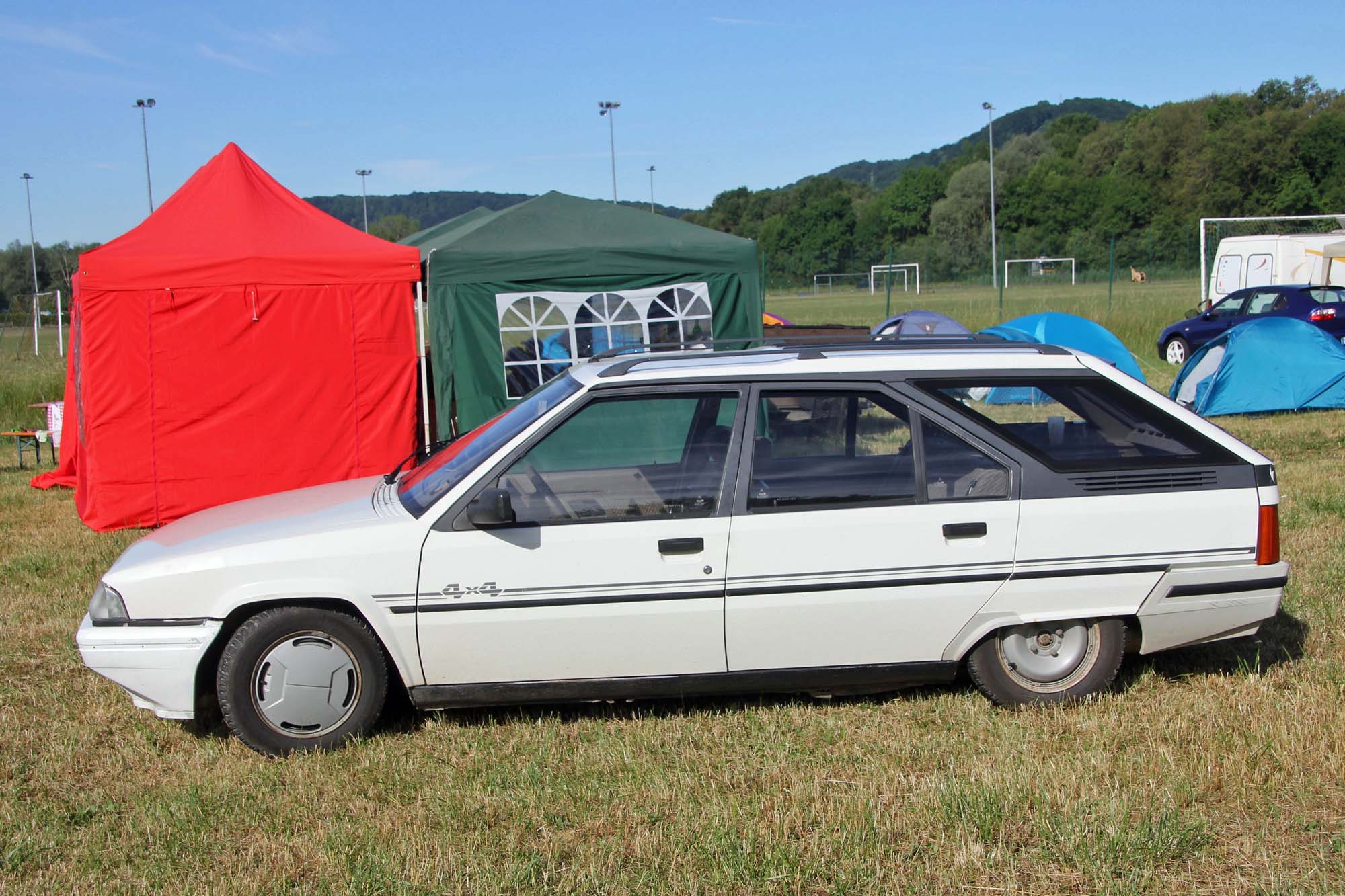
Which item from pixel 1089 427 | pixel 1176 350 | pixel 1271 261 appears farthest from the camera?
pixel 1271 261

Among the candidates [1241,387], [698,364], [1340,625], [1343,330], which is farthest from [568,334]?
[1343,330]

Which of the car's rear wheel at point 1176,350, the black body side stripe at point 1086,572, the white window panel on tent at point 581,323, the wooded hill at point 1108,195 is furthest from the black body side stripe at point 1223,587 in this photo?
the wooded hill at point 1108,195

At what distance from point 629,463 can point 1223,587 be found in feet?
8.01

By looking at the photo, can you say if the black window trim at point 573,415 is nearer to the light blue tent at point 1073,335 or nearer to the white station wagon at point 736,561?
the white station wagon at point 736,561

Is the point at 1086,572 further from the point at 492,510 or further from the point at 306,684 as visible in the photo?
the point at 306,684

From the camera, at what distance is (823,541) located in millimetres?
4375

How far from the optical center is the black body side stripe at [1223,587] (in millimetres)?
4531

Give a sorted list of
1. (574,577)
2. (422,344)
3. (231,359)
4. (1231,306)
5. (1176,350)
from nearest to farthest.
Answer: (574,577), (231,359), (422,344), (1231,306), (1176,350)

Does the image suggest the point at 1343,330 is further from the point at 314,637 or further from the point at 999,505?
the point at 314,637

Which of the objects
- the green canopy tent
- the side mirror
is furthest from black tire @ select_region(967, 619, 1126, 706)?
the green canopy tent

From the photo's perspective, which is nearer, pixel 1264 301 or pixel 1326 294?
pixel 1326 294

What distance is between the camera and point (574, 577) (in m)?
4.31

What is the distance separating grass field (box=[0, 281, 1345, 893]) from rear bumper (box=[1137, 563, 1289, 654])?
0.32 metres

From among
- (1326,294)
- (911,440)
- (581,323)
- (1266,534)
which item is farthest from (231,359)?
(1326,294)
